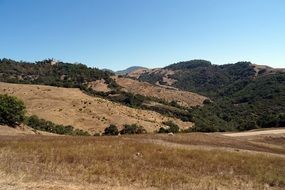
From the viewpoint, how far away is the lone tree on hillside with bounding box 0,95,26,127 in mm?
57594

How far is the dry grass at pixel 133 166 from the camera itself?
20141 millimetres

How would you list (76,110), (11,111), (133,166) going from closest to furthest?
(133,166), (11,111), (76,110)

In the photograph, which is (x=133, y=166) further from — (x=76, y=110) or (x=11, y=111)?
(x=76, y=110)

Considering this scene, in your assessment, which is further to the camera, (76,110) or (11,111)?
(76,110)

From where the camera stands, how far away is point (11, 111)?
58844 mm

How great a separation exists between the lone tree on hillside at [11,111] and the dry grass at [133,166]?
28.2m

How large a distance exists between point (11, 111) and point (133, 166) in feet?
127

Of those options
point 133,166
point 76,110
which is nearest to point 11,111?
point 133,166

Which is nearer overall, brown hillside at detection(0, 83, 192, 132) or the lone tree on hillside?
the lone tree on hillside

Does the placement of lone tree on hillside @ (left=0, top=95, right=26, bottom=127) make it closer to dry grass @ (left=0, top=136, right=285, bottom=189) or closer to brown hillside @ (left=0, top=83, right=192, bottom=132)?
A: dry grass @ (left=0, top=136, right=285, bottom=189)

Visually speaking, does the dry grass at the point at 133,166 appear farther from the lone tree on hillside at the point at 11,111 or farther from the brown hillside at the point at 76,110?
the brown hillside at the point at 76,110

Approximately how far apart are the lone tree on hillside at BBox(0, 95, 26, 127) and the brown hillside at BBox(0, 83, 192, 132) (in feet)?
117

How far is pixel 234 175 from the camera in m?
24.2

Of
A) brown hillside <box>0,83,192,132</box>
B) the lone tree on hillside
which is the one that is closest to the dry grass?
the lone tree on hillside
